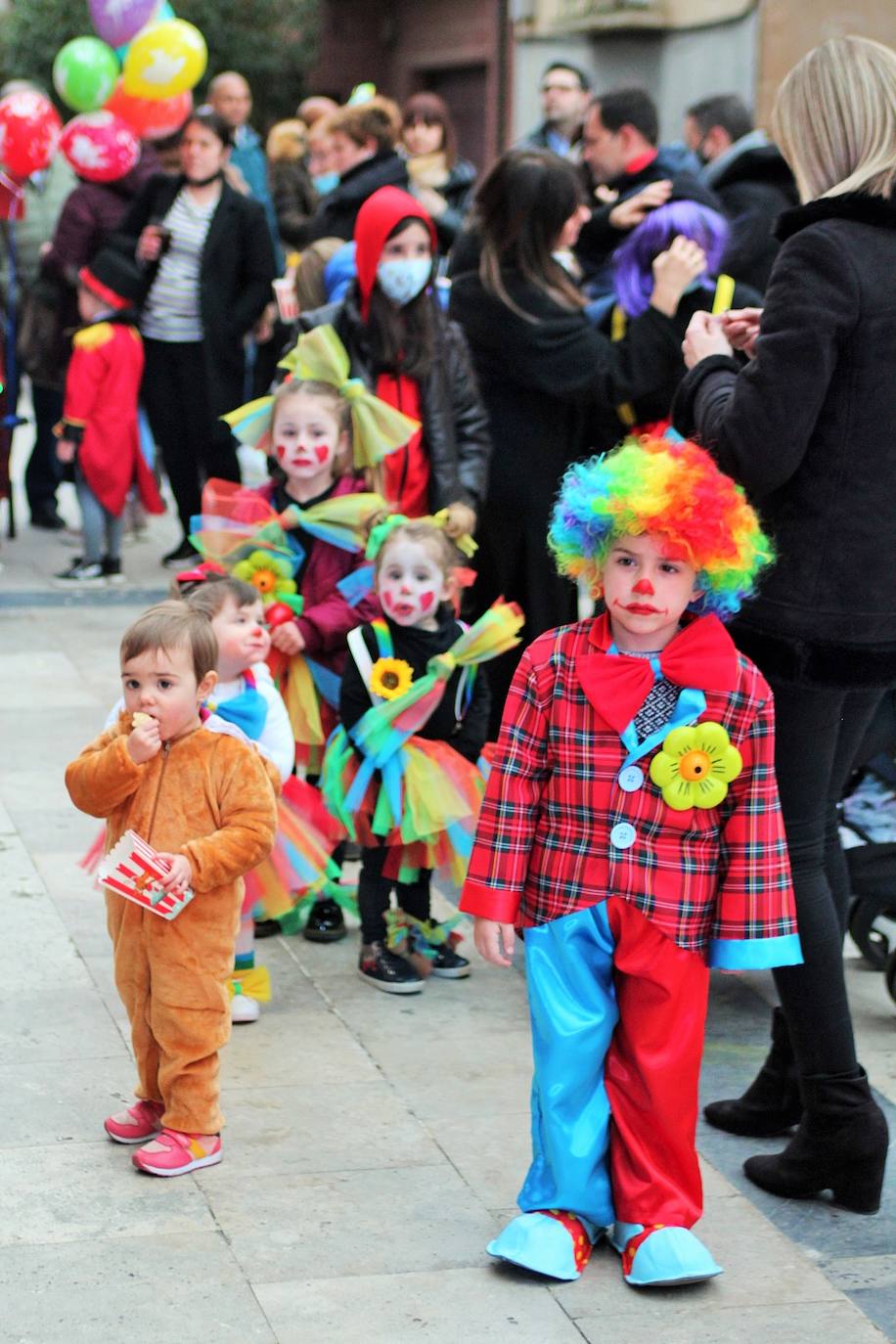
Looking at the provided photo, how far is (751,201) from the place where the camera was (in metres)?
6.93

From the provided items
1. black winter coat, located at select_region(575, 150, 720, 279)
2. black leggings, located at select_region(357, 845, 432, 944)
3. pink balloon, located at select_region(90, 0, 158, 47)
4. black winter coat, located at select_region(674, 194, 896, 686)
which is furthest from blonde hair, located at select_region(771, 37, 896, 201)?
pink balloon, located at select_region(90, 0, 158, 47)

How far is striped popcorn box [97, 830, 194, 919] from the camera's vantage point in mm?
3496

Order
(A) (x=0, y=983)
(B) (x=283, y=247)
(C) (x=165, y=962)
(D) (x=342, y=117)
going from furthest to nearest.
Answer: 1. (B) (x=283, y=247)
2. (D) (x=342, y=117)
3. (A) (x=0, y=983)
4. (C) (x=165, y=962)

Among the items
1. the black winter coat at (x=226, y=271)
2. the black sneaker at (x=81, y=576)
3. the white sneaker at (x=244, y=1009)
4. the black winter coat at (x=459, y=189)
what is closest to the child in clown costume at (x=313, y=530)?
the white sneaker at (x=244, y=1009)

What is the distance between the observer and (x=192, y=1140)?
146 inches

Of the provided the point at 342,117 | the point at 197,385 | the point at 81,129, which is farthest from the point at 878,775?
the point at 81,129

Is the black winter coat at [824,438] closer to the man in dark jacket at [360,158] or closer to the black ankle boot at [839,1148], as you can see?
the black ankle boot at [839,1148]

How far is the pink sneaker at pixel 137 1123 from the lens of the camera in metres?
3.79

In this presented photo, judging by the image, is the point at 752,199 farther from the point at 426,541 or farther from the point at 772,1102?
the point at 772,1102

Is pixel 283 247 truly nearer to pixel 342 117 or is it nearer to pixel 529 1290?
pixel 342 117

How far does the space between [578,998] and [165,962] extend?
81 cm

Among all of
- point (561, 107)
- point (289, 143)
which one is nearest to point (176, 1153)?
point (561, 107)

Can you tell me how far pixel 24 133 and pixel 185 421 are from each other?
156cm

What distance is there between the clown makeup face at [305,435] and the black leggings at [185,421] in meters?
4.31
